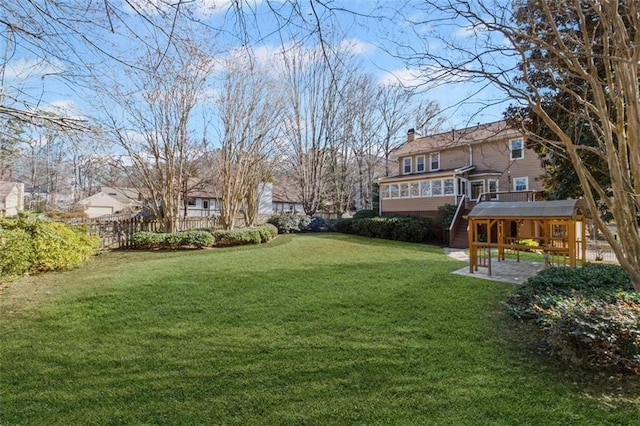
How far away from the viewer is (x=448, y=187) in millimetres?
19609

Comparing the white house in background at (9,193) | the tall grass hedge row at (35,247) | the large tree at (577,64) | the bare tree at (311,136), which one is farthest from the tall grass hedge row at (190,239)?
the white house in background at (9,193)

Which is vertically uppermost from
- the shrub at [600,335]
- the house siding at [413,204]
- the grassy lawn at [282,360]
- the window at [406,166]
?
Result: the window at [406,166]

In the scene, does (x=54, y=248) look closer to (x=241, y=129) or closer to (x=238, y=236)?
(x=238, y=236)

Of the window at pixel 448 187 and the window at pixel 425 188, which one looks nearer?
the window at pixel 448 187

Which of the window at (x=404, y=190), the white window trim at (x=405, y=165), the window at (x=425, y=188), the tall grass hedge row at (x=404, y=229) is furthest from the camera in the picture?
the white window trim at (x=405, y=165)

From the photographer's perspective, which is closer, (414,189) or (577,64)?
(577,64)

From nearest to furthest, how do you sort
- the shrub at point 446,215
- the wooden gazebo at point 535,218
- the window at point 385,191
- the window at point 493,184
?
the wooden gazebo at point 535,218
the shrub at point 446,215
the window at point 493,184
the window at point 385,191

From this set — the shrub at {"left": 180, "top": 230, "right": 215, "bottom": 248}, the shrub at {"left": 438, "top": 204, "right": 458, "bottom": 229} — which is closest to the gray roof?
the shrub at {"left": 438, "top": 204, "right": 458, "bottom": 229}

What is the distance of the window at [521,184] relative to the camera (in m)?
19.0

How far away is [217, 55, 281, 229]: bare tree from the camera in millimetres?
15516

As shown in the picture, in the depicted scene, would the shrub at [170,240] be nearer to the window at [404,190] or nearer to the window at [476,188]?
the window at [404,190]

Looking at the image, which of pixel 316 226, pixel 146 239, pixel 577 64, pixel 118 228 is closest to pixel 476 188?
pixel 316 226

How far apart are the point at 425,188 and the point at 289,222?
8.83 m

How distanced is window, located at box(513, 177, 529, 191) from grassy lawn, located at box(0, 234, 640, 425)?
15.0 metres
